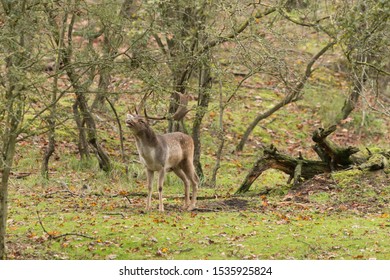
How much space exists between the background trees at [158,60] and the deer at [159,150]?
453 millimetres

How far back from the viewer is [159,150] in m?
14.2

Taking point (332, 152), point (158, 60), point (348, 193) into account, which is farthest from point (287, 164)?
point (158, 60)

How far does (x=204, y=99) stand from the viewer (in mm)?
18844

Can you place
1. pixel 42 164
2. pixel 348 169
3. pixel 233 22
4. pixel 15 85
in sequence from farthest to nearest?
pixel 42 164, pixel 348 169, pixel 233 22, pixel 15 85

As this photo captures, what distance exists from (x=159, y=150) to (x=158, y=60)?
2054mm

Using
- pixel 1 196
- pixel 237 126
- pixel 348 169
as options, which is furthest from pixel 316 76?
pixel 1 196

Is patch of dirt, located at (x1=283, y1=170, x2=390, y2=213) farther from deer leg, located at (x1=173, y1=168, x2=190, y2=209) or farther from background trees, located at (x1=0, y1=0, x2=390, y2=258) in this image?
deer leg, located at (x1=173, y1=168, x2=190, y2=209)

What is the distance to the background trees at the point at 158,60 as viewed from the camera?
1046cm

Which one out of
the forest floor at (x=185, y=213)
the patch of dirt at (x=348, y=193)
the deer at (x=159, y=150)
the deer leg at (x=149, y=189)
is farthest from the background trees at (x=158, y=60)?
the patch of dirt at (x=348, y=193)

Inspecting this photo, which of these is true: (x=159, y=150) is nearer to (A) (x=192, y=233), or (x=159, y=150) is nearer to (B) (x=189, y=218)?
(B) (x=189, y=218)

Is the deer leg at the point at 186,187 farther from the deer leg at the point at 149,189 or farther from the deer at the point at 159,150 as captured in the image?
the deer leg at the point at 149,189

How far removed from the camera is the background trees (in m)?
10.5

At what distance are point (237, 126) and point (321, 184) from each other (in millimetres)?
10316

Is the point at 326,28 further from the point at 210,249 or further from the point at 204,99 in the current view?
the point at 210,249
